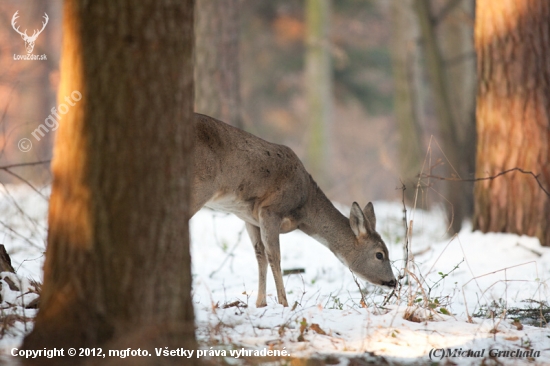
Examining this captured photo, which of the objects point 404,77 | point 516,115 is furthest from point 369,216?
point 404,77

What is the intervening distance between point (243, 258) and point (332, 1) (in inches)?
753

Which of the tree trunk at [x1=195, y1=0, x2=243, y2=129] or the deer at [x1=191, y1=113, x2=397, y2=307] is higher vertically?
the tree trunk at [x1=195, y1=0, x2=243, y2=129]

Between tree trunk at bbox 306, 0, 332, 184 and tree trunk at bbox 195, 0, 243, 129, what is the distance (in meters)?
11.5

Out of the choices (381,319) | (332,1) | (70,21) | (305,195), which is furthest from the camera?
(332,1)

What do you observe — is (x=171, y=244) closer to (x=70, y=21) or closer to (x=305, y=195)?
(x=70, y=21)

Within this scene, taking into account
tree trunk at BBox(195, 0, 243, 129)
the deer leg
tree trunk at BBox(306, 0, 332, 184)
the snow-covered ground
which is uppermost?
tree trunk at BBox(306, 0, 332, 184)

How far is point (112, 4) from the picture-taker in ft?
10.9

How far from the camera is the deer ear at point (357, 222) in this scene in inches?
273

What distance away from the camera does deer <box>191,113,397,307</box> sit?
19.5 feet

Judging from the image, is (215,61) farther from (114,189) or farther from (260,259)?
(114,189)

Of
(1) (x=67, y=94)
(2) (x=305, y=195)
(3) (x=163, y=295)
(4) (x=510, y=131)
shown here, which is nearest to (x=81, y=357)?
(3) (x=163, y=295)

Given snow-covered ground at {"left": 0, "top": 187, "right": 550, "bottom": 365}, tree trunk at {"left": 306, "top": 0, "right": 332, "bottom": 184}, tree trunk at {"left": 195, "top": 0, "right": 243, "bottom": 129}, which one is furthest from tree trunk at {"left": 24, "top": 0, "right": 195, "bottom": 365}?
tree trunk at {"left": 306, "top": 0, "right": 332, "bottom": 184}

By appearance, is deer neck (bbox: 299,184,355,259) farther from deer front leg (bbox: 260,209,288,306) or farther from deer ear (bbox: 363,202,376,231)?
deer front leg (bbox: 260,209,288,306)

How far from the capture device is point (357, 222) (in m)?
7.04
